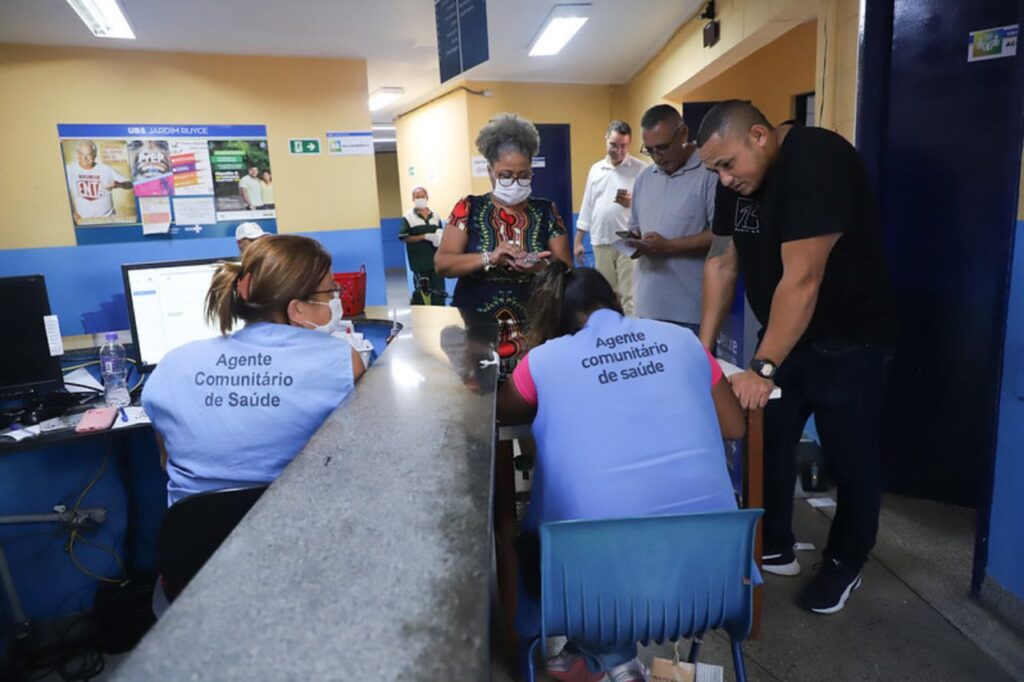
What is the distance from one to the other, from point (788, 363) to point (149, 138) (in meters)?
5.04

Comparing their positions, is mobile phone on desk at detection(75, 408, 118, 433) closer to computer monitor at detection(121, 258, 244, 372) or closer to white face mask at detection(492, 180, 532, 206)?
computer monitor at detection(121, 258, 244, 372)

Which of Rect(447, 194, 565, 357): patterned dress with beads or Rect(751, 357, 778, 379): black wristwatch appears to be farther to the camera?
Rect(447, 194, 565, 357): patterned dress with beads

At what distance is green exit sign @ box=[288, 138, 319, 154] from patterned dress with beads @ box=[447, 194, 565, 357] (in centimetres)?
373

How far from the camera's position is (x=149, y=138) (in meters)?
5.03

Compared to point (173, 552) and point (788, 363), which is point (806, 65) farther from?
point (173, 552)

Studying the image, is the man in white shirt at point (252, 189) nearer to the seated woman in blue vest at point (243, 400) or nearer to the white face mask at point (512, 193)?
the white face mask at point (512, 193)

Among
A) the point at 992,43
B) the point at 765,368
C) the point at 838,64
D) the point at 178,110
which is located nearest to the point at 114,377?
the point at 765,368

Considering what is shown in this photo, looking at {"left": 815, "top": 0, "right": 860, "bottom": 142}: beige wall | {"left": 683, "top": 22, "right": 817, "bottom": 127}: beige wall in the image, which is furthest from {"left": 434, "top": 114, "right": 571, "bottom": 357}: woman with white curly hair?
{"left": 683, "top": 22, "right": 817, "bottom": 127}: beige wall

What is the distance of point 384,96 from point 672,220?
221 inches

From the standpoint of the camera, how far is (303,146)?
17.9 ft

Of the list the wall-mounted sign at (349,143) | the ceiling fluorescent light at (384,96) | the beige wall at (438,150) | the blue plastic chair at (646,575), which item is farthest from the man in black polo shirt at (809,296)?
the ceiling fluorescent light at (384,96)

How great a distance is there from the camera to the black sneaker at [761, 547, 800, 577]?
2191 millimetres

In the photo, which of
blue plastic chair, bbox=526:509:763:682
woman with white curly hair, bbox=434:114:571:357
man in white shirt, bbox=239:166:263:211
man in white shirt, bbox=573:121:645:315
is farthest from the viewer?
man in white shirt, bbox=239:166:263:211

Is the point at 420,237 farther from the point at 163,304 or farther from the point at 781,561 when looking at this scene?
the point at 781,561
